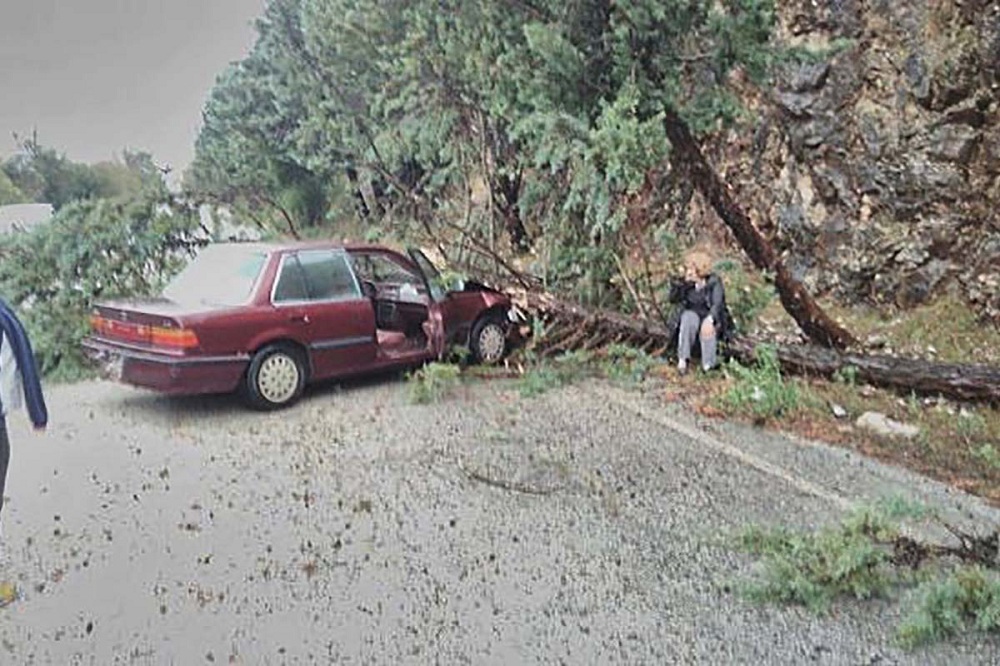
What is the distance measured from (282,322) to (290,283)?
0.36 meters

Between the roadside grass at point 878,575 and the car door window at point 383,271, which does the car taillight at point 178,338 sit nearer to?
the car door window at point 383,271

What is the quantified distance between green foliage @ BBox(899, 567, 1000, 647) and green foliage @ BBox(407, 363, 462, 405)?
4.26m

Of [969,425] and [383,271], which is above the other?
[383,271]

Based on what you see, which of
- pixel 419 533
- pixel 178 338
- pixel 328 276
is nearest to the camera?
pixel 419 533

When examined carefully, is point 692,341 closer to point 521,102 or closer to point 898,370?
point 898,370

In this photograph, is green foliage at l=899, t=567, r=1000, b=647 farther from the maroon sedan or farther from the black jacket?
the maroon sedan

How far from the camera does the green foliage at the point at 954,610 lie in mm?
3143

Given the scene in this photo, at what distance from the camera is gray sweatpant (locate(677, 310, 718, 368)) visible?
24.1ft

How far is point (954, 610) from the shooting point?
3.22m

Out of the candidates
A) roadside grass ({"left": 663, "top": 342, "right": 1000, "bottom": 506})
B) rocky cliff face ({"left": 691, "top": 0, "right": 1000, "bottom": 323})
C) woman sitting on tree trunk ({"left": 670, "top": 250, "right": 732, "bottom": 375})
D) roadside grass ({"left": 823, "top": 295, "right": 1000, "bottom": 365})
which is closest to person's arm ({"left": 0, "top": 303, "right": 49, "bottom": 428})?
roadside grass ({"left": 663, "top": 342, "right": 1000, "bottom": 506})

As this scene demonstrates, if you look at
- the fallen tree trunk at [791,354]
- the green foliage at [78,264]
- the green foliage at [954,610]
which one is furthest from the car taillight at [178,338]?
the green foliage at [954,610]

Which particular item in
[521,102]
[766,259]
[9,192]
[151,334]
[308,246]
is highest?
[9,192]

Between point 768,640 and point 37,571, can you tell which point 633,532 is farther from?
point 37,571

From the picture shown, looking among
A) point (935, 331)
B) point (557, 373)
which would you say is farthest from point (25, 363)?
point (935, 331)
